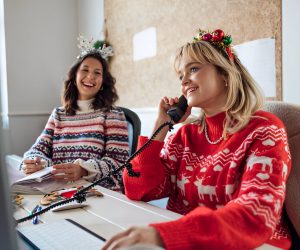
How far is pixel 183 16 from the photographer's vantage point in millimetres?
2639

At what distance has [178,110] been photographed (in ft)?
4.19

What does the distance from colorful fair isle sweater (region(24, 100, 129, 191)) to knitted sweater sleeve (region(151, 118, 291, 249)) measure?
92 centimetres

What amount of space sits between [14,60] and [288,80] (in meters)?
2.86

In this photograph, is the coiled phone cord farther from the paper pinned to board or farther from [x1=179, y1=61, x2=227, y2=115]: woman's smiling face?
the paper pinned to board

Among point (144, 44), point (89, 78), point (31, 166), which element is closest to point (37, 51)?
point (144, 44)

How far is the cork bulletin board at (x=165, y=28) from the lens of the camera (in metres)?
2.04

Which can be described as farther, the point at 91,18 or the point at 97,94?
the point at 91,18

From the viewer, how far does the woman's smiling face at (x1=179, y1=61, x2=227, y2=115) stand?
3.63ft

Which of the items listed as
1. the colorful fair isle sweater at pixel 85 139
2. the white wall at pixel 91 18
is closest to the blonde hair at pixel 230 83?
the colorful fair isle sweater at pixel 85 139

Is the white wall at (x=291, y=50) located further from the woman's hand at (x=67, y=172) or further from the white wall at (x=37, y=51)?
the white wall at (x=37, y=51)

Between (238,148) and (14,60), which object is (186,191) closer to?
(238,148)

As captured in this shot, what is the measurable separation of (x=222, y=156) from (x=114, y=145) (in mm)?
840

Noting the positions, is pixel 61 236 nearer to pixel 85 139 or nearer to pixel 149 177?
pixel 149 177

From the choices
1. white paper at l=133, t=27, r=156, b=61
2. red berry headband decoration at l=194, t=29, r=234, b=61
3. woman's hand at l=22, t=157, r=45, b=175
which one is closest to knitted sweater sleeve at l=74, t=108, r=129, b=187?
woman's hand at l=22, t=157, r=45, b=175
